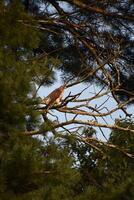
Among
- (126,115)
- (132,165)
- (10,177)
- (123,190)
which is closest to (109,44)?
(126,115)

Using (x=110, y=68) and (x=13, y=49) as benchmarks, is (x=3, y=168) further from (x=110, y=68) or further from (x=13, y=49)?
(x=110, y=68)

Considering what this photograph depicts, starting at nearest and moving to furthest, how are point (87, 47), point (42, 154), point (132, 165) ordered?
point (42, 154) < point (132, 165) < point (87, 47)

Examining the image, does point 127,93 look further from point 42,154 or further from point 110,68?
point 42,154

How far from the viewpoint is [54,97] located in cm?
480

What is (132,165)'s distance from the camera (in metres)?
5.67

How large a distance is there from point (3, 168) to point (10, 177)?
7cm

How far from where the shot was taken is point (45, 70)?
392cm

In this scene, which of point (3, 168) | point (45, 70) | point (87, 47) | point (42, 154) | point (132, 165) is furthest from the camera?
point (87, 47)

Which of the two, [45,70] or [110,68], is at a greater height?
[110,68]

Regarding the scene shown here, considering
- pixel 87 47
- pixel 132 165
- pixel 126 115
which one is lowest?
pixel 132 165

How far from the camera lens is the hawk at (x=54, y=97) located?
4.74 metres

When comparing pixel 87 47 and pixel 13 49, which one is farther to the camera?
pixel 87 47

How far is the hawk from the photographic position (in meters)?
4.74

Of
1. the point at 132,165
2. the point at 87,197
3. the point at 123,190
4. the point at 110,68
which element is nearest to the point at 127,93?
the point at 110,68
